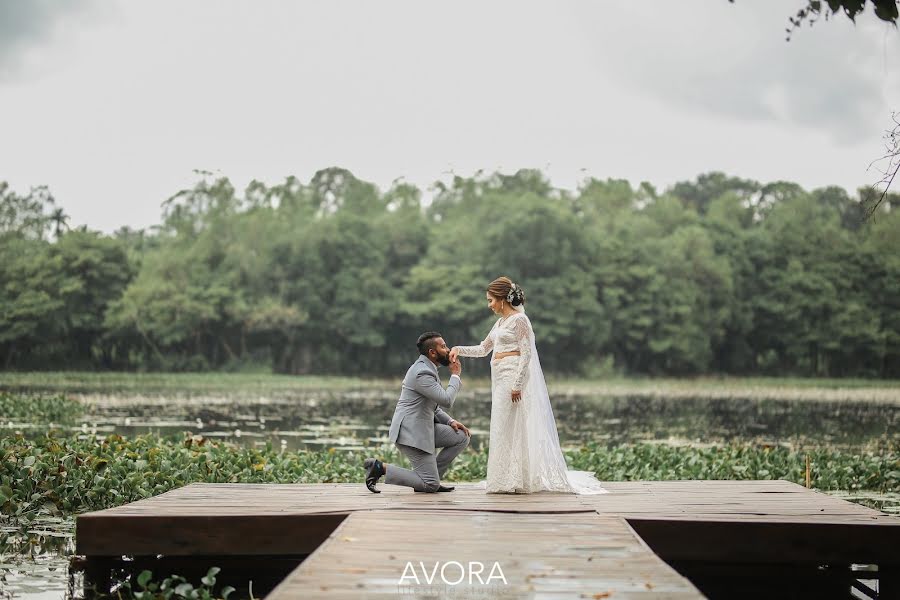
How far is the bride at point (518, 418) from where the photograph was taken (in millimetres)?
8250

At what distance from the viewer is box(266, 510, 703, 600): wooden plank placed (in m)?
4.83

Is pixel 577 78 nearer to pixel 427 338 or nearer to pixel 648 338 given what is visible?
pixel 648 338

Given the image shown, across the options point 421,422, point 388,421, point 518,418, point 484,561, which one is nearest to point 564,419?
point 388,421

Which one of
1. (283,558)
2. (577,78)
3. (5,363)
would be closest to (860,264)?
(577,78)

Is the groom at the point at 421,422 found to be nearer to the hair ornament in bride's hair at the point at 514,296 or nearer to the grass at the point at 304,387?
the hair ornament in bride's hair at the point at 514,296

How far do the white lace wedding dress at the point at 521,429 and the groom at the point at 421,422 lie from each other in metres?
0.35

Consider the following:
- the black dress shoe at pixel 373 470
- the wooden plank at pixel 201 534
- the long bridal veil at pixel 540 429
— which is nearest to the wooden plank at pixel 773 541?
the long bridal veil at pixel 540 429

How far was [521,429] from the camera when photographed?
8.30 metres

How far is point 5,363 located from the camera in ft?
172

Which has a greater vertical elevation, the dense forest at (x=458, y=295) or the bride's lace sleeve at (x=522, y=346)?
the dense forest at (x=458, y=295)

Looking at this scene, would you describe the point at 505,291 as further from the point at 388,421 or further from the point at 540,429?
the point at 388,421

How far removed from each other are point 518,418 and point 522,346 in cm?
58

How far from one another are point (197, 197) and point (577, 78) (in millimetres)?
24168

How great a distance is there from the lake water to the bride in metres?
3.40
